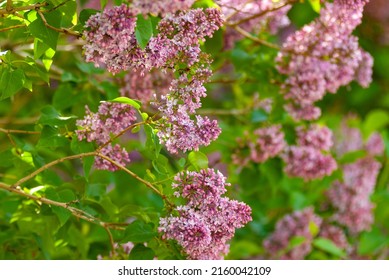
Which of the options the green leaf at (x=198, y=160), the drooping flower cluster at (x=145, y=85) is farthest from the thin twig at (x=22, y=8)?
the drooping flower cluster at (x=145, y=85)

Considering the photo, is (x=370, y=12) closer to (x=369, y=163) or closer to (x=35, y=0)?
(x=369, y=163)

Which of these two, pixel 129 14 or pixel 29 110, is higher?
pixel 29 110

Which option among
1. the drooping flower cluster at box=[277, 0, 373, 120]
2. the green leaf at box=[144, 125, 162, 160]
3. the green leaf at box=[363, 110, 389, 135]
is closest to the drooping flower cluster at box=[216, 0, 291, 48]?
the drooping flower cluster at box=[277, 0, 373, 120]

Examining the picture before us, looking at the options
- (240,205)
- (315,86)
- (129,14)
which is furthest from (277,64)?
(129,14)

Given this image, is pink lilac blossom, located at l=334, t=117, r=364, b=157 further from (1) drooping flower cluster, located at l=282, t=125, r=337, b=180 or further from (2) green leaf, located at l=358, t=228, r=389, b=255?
(1) drooping flower cluster, located at l=282, t=125, r=337, b=180

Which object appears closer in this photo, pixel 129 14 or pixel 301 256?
pixel 129 14

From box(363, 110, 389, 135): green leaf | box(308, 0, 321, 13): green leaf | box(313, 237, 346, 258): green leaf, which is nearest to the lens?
box(308, 0, 321, 13): green leaf

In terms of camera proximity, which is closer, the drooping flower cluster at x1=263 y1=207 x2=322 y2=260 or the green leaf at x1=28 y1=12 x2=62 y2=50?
the green leaf at x1=28 y1=12 x2=62 y2=50
